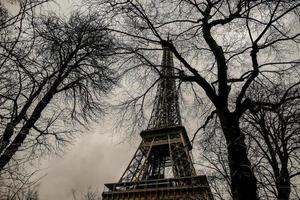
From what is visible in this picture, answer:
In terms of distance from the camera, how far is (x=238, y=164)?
4.35 meters

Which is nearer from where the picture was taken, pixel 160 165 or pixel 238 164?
pixel 238 164

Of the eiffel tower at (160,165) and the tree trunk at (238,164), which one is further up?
the eiffel tower at (160,165)

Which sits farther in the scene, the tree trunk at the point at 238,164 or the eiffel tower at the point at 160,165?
the eiffel tower at the point at 160,165

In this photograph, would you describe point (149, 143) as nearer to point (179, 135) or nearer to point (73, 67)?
point (179, 135)

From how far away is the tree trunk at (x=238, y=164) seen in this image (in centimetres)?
416

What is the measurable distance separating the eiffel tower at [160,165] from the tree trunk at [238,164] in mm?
19925

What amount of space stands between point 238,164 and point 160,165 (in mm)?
36325

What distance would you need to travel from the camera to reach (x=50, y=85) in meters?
7.83

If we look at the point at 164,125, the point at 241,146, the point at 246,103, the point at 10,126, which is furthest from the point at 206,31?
the point at 164,125

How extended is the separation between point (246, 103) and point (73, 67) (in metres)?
5.11

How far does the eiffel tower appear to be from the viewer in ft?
96.6

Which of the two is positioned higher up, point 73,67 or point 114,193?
point 114,193

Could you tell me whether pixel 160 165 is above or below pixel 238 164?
above

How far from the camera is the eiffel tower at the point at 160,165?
2944 centimetres
